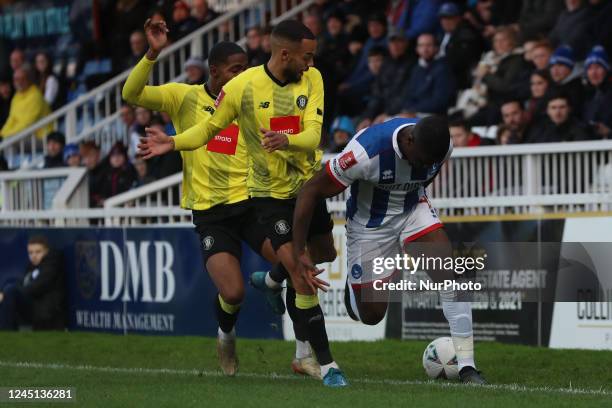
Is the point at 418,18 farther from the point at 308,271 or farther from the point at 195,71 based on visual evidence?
the point at 308,271

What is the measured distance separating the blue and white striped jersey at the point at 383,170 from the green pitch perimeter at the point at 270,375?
4.54 feet

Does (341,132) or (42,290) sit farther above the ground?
(341,132)

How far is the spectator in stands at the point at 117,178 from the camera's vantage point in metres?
17.8

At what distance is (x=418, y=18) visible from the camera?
1805 centimetres

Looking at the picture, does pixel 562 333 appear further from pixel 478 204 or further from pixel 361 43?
pixel 361 43

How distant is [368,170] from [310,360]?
1931mm

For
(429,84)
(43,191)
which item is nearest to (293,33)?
(429,84)

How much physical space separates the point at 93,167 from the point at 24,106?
4.30 m

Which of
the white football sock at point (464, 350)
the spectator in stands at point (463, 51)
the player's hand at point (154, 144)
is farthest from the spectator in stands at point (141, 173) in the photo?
the white football sock at point (464, 350)

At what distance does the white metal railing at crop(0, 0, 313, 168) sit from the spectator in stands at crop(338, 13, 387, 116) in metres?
2.58

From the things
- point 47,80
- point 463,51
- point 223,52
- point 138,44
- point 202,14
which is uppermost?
point 202,14

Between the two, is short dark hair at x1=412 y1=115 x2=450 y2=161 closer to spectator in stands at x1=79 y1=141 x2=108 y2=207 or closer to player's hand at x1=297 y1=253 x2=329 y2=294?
player's hand at x1=297 y1=253 x2=329 y2=294

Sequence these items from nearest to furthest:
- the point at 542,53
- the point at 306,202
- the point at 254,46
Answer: the point at 306,202 < the point at 542,53 < the point at 254,46

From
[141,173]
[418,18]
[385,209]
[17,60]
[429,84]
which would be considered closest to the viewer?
[385,209]
